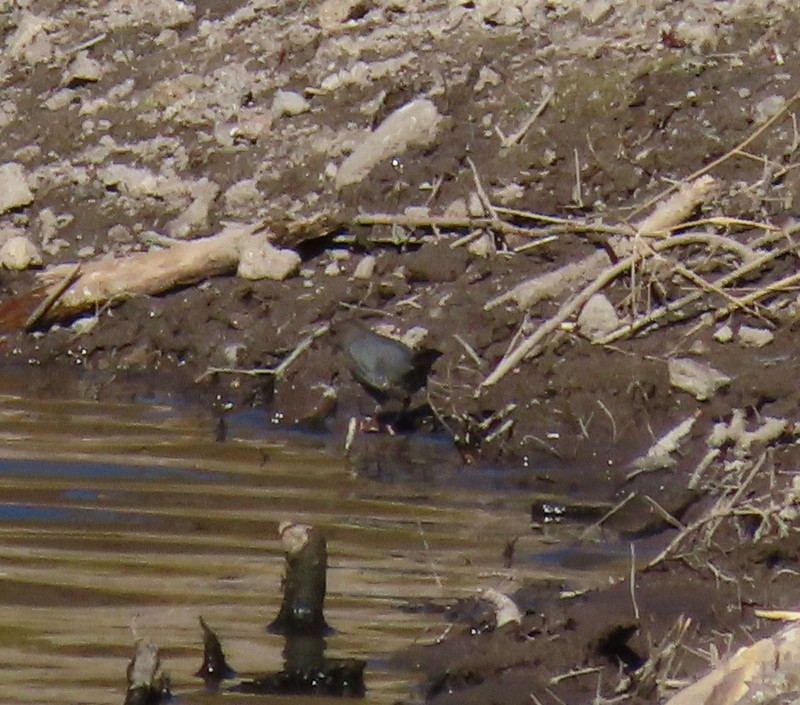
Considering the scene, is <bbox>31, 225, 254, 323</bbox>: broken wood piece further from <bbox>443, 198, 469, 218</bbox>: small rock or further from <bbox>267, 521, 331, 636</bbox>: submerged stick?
<bbox>267, 521, 331, 636</bbox>: submerged stick

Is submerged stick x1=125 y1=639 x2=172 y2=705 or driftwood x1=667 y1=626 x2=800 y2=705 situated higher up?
driftwood x1=667 y1=626 x2=800 y2=705

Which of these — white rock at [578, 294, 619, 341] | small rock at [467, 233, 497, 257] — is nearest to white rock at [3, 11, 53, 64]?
small rock at [467, 233, 497, 257]

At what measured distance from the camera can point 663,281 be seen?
8875mm

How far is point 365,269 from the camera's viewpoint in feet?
Answer: 31.4

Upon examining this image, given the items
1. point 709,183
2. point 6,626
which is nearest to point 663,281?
point 709,183

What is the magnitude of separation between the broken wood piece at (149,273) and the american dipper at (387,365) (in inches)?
51.2

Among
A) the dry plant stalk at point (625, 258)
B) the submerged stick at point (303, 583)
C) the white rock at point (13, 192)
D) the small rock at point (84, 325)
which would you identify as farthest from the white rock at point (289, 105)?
the submerged stick at point (303, 583)

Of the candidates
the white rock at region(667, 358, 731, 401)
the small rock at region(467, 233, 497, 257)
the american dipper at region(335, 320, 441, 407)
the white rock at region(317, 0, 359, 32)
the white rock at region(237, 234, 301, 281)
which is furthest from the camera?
the white rock at region(317, 0, 359, 32)

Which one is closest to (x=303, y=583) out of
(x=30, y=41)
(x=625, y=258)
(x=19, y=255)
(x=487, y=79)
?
(x=625, y=258)

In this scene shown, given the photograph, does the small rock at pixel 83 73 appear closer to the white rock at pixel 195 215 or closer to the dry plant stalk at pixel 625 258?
the white rock at pixel 195 215

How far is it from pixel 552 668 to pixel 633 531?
1758 mm

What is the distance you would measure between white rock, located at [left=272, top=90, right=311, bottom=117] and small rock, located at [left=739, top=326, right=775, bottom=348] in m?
2.87

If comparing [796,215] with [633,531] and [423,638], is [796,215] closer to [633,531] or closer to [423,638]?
[633,531]

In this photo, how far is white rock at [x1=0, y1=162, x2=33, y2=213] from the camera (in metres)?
10.7
